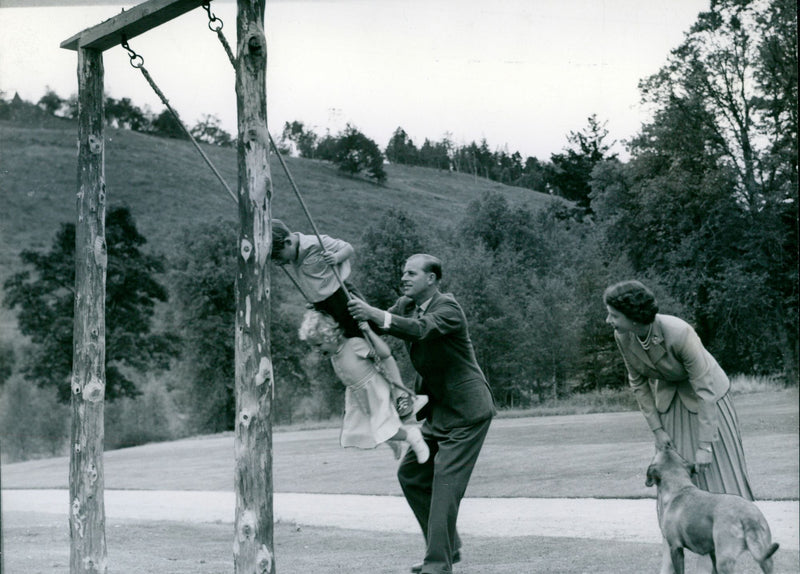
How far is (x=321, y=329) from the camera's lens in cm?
632

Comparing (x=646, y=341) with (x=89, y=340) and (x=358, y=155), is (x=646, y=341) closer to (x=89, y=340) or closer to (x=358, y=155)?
(x=89, y=340)

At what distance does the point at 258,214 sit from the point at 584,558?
14.0 feet

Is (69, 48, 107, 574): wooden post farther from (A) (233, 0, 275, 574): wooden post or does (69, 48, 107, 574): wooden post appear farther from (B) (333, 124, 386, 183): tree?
(B) (333, 124, 386, 183): tree

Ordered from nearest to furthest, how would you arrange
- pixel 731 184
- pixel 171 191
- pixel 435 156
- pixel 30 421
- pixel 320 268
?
1. pixel 320 268
2. pixel 731 184
3. pixel 30 421
4. pixel 435 156
5. pixel 171 191

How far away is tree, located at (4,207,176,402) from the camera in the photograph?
42938mm

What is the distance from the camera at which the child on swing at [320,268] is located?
20.5 ft

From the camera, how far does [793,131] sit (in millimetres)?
30172

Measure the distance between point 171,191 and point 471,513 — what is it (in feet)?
196

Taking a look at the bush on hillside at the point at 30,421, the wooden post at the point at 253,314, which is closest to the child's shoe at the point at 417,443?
the wooden post at the point at 253,314

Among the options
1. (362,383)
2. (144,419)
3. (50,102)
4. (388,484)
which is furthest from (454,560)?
(50,102)

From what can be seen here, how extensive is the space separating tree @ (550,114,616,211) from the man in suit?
111 feet

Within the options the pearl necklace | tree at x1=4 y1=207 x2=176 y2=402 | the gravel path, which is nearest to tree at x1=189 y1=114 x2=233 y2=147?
tree at x1=4 y1=207 x2=176 y2=402

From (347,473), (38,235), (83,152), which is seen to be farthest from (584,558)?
(38,235)

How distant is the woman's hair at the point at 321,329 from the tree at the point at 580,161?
1341 inches
